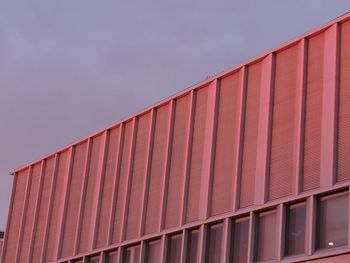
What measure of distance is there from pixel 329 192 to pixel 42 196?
1819 centimetres

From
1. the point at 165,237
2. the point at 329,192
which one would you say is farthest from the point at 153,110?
the point at 329,192

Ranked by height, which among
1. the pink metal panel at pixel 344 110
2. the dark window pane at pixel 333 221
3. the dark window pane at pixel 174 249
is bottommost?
the dark window pane at pixel 333 221

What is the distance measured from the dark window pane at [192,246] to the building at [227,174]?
3 cm

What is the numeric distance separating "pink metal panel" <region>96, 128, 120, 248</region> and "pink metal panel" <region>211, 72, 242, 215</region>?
648cm

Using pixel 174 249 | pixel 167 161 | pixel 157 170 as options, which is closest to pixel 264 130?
pixel 167 161

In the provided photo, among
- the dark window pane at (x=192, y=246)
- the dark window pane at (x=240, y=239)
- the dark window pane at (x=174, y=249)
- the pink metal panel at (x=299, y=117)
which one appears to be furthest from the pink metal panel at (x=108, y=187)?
the pink metal panel at (x=299, y=117)

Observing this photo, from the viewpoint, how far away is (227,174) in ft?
94.5

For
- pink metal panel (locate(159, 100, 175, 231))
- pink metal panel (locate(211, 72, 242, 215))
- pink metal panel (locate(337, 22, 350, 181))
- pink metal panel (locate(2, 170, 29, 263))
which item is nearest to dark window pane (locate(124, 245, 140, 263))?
pink metal panel (locate(159, 100, 175, 231))

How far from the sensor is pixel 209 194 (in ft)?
96.0

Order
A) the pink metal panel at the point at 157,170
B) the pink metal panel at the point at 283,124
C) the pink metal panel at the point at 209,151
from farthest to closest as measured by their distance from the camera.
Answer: the pink metal panel at the point at 157,170, the pink metal panel at the point at 209,151, the pink metal panel at the point at 283,124

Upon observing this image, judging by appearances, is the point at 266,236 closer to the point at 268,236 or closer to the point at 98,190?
the point at 268,236

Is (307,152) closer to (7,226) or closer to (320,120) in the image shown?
(320,120)

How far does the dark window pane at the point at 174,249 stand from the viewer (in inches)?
1194

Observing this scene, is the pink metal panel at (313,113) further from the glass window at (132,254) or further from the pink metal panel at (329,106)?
the glass window at (132,254)
